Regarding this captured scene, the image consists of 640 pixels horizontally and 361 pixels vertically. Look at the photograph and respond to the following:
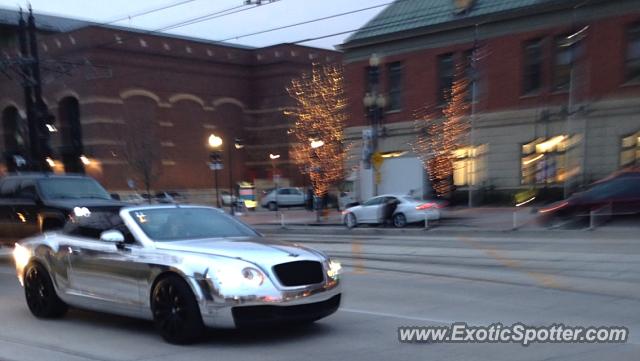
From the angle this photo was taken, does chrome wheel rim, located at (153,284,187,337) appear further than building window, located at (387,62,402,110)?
No

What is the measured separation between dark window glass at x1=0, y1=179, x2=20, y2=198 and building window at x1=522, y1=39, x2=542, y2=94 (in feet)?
86.0

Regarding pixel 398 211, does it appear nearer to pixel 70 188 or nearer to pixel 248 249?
pixel 70 188

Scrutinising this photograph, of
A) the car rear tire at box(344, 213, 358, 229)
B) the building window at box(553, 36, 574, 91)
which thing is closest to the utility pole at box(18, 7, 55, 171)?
the car rear tire at box(344, 213, 358, 229)

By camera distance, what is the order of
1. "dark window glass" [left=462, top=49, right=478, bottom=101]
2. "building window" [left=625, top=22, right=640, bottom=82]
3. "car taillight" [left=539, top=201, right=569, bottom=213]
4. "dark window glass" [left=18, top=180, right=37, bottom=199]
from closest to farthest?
"dark window glass" [left=18, top=180, right=37, bottom=199], "car taillight" [left=539, top=201, right=569, bottom=213], "building window" [left=625, top=22, right=640, bottom=82], "dark window glass" [left=462, top=49, right=478, bottom=101]

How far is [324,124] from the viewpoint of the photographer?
50781 mm

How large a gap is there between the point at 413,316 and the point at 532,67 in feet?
91.0

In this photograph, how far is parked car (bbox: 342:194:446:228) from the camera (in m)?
24.2

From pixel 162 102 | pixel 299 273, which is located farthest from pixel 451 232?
pixel 162 102

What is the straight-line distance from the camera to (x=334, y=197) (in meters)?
44.2

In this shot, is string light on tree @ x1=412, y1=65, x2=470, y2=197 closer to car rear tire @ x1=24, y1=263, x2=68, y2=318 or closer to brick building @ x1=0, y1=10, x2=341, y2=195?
brick building @ x1=0, y1=10, x2=341, y2=195

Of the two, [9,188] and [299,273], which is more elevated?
[9,188]

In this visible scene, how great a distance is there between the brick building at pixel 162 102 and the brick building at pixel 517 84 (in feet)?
75.2

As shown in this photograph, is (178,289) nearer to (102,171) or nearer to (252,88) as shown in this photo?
(102,171)

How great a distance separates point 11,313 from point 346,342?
5.01 meters
